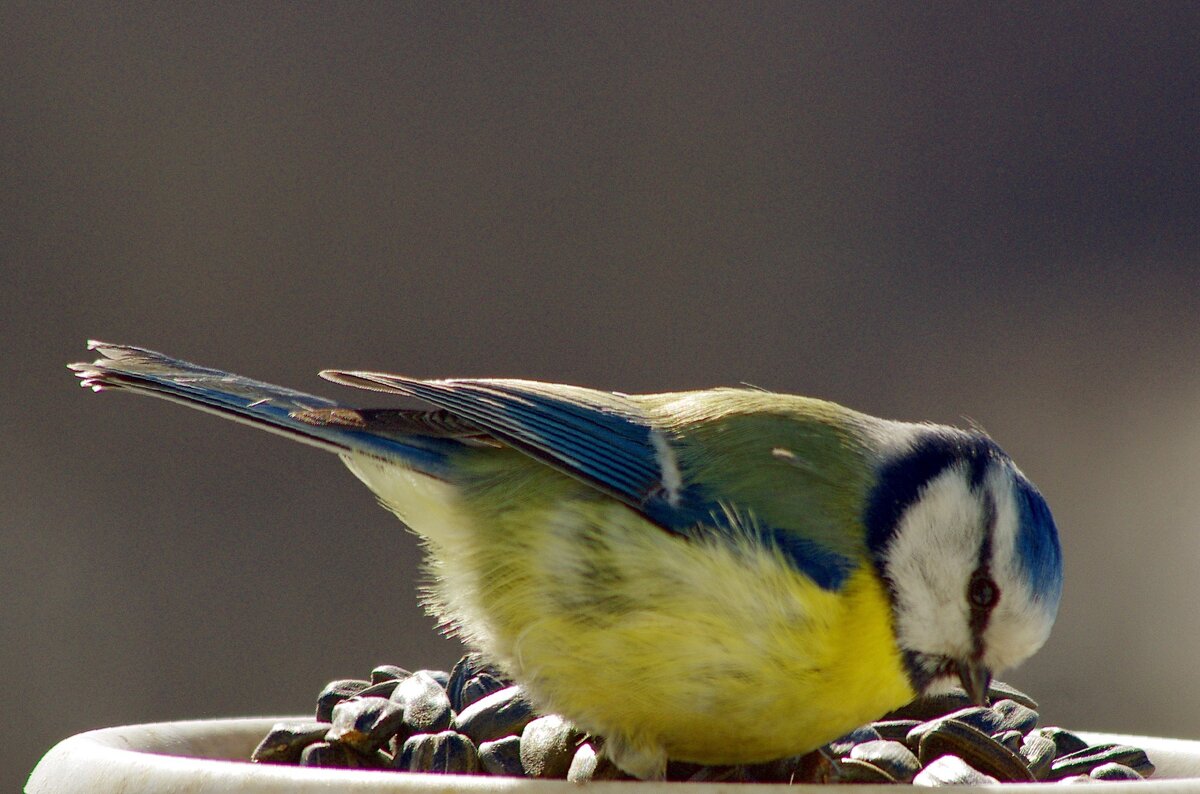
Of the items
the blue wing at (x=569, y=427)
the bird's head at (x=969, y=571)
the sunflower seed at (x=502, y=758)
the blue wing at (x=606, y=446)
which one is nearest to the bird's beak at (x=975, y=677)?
the bird's head at (x=969, y=571)

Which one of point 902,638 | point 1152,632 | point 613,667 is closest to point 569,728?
point 613,667

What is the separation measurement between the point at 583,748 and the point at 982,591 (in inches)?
14.2

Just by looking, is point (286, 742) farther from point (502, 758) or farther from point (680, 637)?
point (680, 637)

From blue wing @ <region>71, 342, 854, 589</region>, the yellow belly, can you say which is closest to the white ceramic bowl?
the yellow belly

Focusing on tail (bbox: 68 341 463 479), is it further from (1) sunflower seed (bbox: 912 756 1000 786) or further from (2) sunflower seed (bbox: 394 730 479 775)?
(1) sunflower seed (bbox: 912 756 1000 786)

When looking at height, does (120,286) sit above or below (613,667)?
above

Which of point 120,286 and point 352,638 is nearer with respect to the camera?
point 352,638

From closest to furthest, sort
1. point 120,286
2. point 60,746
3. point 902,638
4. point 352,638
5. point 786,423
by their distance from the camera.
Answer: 1. point 60,746
2. point 902,638
3. point 786,423
4. point 352,638
5. point 120,286

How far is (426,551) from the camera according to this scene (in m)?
1.20

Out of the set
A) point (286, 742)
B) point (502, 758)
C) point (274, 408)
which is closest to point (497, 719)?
point (502, 758)

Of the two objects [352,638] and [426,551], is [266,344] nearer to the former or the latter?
[352,638]

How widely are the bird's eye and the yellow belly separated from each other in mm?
81

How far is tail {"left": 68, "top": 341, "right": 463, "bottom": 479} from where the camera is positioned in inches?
42.6

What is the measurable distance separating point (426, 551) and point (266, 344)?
174 cm
